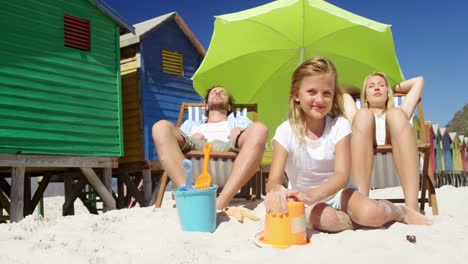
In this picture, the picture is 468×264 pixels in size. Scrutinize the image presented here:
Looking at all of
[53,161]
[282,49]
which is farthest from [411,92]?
[53,161]

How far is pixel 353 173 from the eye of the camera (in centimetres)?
292

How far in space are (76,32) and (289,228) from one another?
7.32 metres

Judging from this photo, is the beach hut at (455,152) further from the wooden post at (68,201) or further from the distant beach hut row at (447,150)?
the wooden post at (68,201)

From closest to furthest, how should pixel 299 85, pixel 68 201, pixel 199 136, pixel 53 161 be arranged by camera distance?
1. pixel 299 85
2. pixel 199 136
3. pixel 53 161
4. pixel 68 201

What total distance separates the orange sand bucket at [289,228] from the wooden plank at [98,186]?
6587 millimetres

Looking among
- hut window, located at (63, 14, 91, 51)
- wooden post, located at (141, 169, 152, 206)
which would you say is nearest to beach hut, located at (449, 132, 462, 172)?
wooden post, located at (141, 169, 152, 206)

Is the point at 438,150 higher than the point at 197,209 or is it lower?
higher

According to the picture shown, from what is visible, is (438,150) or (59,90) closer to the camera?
(59,90)

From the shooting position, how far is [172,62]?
36.6ft

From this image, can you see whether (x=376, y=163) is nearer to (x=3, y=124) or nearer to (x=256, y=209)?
(x=256, y=209)

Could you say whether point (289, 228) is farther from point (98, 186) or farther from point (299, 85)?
point (98, 186)

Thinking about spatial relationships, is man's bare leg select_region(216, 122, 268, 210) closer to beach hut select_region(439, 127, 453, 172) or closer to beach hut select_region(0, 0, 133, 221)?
beach hut select_region(0, 0, 133, 221)

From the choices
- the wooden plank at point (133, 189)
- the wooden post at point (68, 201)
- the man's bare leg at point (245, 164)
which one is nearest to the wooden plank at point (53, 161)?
the wooden plank at point (133, 189)

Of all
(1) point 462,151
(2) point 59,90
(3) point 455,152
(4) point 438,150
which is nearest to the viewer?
(2) point 59,90
